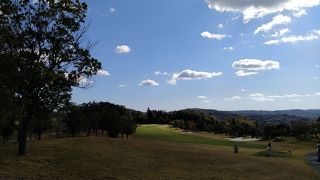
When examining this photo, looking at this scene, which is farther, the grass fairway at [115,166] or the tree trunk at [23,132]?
the tree trunk at [23,132]

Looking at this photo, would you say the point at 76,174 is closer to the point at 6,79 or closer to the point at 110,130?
the point at 6,79

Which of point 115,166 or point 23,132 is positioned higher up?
point 23,132

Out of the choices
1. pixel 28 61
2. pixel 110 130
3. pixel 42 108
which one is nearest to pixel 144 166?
pixel 42 108

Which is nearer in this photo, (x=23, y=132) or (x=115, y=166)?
(x=115, y=166)

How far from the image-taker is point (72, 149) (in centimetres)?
4447

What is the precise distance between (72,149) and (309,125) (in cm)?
13512

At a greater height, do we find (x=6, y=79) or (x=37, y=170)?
(x=6, y=79)

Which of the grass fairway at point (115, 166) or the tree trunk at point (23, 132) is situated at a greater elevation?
the tree trunk at point (23, 132)

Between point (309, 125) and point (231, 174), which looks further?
point (309, 125)

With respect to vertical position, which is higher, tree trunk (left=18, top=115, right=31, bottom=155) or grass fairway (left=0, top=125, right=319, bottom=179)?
tree trunk (left=18, top=115, right=31, bottom=155)

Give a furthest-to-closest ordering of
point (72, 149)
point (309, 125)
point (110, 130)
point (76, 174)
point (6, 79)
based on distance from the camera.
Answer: point (309, 125) < point (110, 130) < point (72, 149) < point (6, 79) < point (76, 174)

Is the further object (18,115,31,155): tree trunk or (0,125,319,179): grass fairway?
(18,115,31,155): tree trunk

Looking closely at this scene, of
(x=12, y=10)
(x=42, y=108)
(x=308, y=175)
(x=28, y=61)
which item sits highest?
(x=12, y=10)

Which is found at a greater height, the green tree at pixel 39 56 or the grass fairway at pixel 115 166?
the green tree at pixel 39 56
